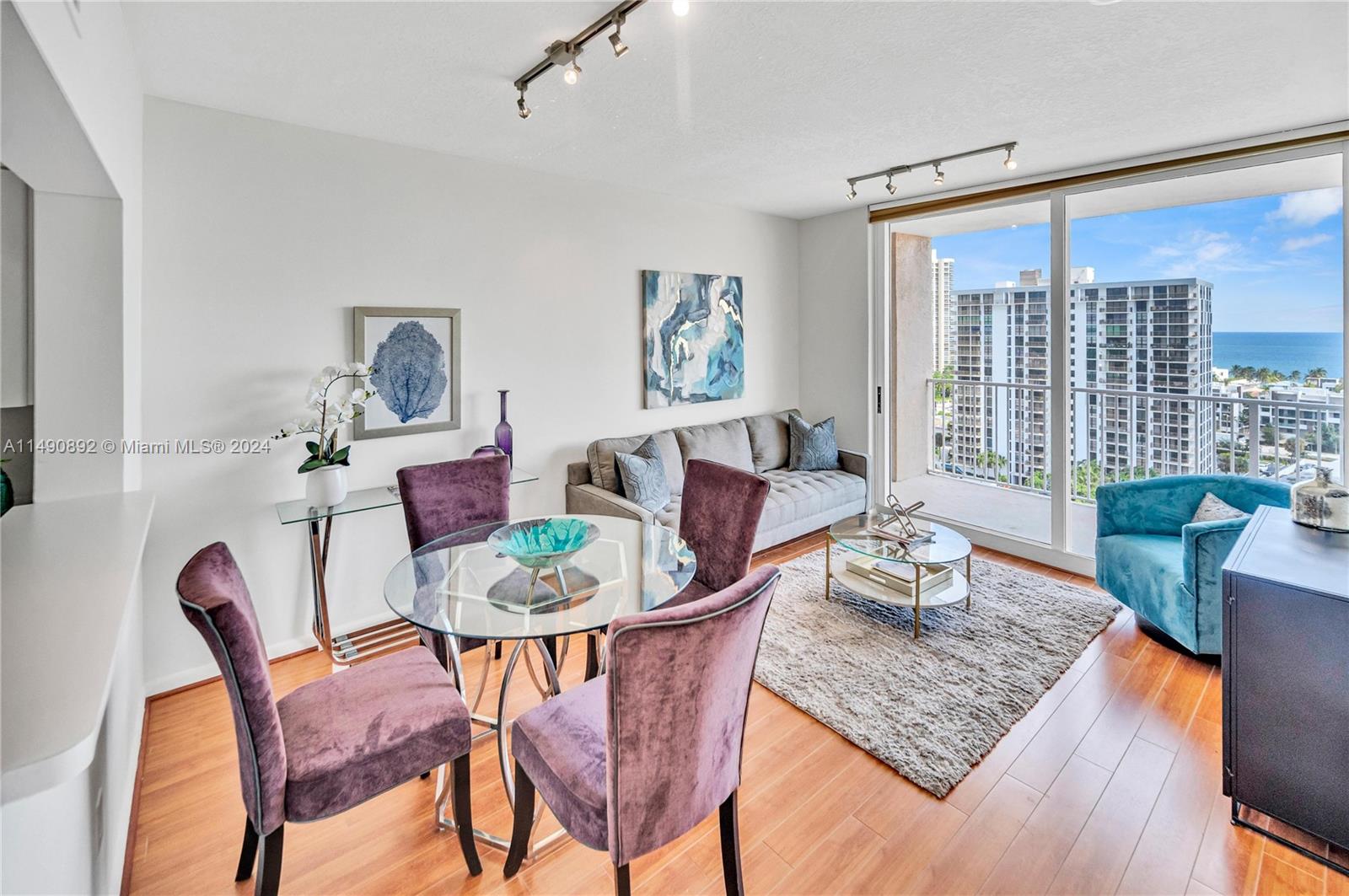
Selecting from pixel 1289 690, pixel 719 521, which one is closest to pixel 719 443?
pixel 719 521

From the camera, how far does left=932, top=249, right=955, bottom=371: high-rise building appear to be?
557 centimetres

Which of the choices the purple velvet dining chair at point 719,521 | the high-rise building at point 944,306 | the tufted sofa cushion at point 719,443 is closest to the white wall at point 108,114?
the purple velvet dining chair at point 719,521

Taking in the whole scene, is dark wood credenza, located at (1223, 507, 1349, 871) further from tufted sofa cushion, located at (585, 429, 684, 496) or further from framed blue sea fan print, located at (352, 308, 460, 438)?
framed blue sea fan print, located at (352, 308, 460, 438)

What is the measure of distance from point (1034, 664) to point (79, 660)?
10.9 ft

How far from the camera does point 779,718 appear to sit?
2.54 meters

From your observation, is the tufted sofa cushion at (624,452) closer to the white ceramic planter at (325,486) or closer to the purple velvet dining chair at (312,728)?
the white ceramic planter at (325,486)

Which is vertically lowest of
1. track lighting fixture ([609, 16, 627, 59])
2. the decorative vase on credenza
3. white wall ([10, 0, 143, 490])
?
the decorative vase on credenza

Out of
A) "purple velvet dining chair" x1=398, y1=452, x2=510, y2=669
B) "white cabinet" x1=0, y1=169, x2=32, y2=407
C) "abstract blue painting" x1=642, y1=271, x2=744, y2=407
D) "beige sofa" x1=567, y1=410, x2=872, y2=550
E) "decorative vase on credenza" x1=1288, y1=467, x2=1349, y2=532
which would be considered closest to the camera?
"white cabinet" x1=0, y1=169, x2=32, y2=407

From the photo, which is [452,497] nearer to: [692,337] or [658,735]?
[658,735]

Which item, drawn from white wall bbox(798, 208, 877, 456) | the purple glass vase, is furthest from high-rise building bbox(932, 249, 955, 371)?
the purple glass vase

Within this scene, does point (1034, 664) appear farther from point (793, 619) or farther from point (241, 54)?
point (241, 54)

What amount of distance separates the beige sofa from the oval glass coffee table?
0.58 metres

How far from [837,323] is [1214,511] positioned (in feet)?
9.63

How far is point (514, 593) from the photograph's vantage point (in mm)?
1918
